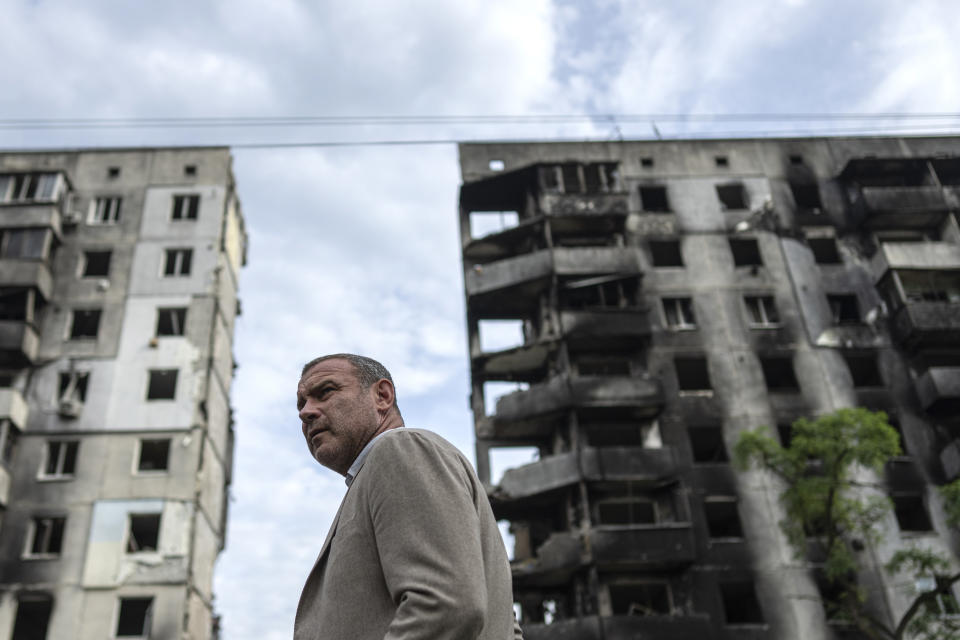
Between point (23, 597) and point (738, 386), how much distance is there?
25850mm

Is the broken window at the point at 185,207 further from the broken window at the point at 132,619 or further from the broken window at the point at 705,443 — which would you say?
the broken window at the point at 705,443

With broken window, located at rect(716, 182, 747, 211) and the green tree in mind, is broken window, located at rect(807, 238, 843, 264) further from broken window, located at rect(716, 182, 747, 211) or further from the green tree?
the green tree

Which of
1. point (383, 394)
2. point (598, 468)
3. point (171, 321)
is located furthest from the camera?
point (171, 321)

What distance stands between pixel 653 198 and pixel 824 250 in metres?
7.70

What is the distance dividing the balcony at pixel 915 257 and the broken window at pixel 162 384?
93.8 feet

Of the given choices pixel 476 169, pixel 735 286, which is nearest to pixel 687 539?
pixel 735 286

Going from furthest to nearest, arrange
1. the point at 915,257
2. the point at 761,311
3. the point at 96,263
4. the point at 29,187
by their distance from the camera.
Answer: the point at 29,187 < the point at 96,263 < the point at 761,311 < the point at 915,257

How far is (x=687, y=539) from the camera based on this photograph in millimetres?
26438

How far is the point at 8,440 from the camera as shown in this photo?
28453mm

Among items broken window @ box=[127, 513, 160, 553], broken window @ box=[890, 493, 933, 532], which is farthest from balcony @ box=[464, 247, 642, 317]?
broken window @ box=[127, 513, 160, 553]

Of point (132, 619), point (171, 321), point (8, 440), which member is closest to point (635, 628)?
point (132, 619)

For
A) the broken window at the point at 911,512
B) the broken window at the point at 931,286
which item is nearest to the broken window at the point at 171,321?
the broken window at the point at 911,512

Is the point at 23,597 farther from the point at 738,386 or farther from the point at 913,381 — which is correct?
the point at 913,381

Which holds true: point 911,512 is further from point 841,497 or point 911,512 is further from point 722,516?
point 841,497
